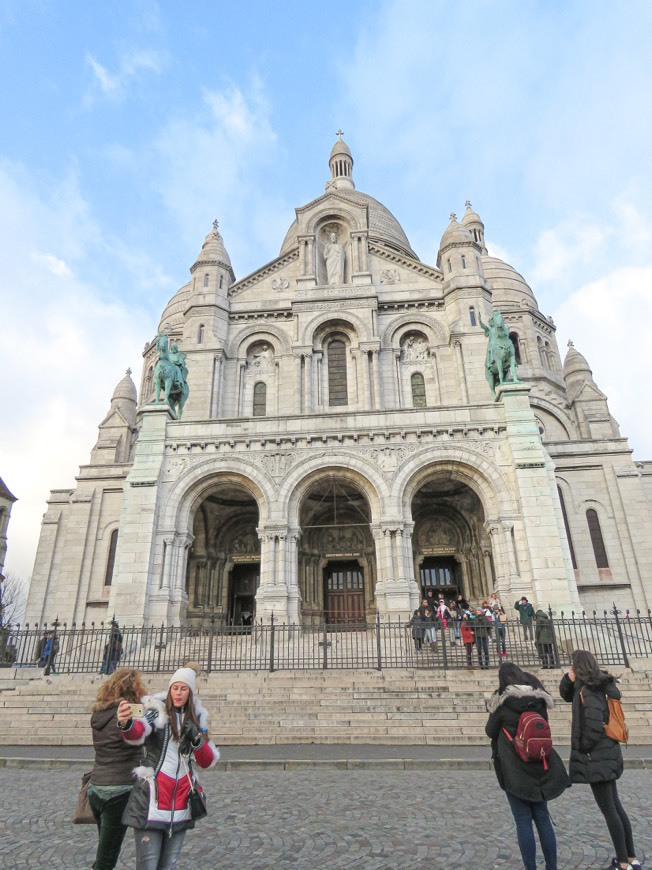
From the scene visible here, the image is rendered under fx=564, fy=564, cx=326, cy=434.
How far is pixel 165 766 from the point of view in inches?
140

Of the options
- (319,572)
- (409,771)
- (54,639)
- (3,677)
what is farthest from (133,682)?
(319,572)

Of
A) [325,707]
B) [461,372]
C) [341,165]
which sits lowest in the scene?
[325,707]

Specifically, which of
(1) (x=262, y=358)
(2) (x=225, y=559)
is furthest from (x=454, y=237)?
(2) (x=225, y=559)

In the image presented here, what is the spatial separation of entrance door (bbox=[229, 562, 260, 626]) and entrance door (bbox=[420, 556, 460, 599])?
23.7 feet

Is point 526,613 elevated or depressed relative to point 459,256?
depressed

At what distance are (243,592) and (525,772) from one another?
69.8 feet

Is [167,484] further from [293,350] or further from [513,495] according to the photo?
[513,495]

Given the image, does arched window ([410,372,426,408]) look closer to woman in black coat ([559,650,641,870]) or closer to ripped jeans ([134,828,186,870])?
woman in black coat ([559,650,641,870])

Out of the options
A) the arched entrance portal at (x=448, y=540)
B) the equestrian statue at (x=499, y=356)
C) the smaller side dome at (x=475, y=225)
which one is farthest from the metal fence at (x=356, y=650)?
the smaller side dome at (x=475, y=225)

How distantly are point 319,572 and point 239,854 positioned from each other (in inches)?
730

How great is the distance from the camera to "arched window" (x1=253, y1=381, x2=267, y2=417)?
27.9 m

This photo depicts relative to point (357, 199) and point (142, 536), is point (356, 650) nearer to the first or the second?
point (142, 536)

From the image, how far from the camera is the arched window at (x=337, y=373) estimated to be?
27375 millimetres

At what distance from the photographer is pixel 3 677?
15.2m
